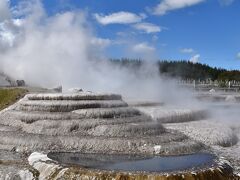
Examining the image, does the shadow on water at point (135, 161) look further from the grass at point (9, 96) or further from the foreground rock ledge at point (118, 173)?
the grass at point (9, 96)

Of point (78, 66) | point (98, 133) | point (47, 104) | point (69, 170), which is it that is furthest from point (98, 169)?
point (78, 66)

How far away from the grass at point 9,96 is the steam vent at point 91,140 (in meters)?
5.50

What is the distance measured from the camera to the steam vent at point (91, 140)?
13.5m

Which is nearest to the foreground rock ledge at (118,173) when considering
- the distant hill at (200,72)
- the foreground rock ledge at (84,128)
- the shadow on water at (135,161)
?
the shadow on water at (135,161)

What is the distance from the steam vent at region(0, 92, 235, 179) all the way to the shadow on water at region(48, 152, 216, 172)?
3 cm

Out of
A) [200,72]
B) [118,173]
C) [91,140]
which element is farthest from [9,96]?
[200,72]

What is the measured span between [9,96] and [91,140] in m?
12.7

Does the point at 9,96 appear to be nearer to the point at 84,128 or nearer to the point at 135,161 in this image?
the point at 84,128

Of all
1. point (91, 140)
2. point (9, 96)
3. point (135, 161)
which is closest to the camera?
point (135, 161)

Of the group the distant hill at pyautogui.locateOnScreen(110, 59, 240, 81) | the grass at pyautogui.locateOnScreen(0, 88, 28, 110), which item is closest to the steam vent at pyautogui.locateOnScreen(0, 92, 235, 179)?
the grass at pyautogui.locateOnScreen(0, 88, 28, 110)

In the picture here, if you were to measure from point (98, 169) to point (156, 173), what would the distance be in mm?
1764

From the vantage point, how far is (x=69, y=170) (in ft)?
43.9

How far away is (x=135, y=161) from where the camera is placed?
49.7 ft

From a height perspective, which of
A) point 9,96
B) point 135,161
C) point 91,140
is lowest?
point 135,161
